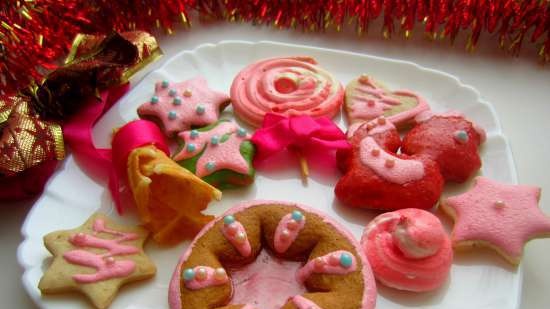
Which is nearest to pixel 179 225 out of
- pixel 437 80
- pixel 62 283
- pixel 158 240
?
pixel 158 240

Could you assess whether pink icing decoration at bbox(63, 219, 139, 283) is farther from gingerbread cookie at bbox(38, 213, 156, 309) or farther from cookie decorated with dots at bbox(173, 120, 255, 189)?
cookie decorated with dots at bbox(173, 120, 255, 189)

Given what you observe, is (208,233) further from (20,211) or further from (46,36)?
(46,36)

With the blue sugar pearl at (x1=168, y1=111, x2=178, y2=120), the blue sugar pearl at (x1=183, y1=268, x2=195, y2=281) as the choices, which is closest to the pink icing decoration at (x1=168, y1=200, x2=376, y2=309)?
the blue sugar pearl at (x1=183, y1=268, x2=195, y2=281)

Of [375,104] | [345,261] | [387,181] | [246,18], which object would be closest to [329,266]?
[345,261]

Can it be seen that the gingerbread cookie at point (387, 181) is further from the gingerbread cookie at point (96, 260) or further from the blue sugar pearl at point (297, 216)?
the gingerbread cookie at point (96, 260)

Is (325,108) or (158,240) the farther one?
(325,108)

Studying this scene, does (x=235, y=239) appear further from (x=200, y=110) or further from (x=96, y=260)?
(x=200, y=110)
